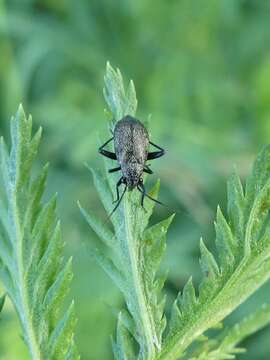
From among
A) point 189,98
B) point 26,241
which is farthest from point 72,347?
point 189,98

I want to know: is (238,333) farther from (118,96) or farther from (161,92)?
(161,92)

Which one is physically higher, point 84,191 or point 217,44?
point 217,44

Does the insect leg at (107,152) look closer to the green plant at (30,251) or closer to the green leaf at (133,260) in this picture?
the green leaf at (133,260)

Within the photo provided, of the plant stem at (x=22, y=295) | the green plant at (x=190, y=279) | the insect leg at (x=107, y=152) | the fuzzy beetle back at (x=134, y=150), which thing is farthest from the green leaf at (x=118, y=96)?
the fuzzy beetle back at (x=134, y=150)

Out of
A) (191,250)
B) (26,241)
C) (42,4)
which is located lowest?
(26,241)

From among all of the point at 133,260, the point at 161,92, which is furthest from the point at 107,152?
the point at 161,92

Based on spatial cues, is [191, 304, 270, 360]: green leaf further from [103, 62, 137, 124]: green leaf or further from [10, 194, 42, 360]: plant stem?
[103, 62, 137, 124]: green leaf

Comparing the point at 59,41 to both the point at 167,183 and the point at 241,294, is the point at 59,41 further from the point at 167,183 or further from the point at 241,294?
the point at 241,294
